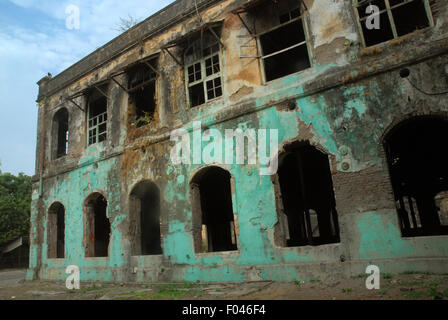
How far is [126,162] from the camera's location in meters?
9.52

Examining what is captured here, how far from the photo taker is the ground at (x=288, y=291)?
14.6ft

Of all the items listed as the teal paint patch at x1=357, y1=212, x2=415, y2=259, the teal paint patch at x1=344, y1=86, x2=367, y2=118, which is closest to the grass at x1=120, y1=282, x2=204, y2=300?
the teal paint patch at x1=357, y1=212, x2=415, y2=259

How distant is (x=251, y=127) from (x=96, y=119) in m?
6.86

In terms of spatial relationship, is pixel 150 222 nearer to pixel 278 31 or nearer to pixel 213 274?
pixel 213 274

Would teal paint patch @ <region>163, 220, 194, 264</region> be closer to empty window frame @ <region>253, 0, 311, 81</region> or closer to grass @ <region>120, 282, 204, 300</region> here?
grass @ <region>120, 282, 204, 300</region>

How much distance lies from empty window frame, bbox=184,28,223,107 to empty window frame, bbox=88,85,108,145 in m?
3.55

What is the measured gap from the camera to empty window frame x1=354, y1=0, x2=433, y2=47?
6295 millimetres

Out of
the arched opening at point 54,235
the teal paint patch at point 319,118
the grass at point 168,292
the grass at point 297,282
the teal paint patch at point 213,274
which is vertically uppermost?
the teal paint patch at point 319,118

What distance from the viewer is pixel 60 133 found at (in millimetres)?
13016

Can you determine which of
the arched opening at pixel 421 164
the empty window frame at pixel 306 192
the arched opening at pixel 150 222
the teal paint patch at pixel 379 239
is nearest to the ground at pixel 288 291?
the teal paint patch at pixel 379 239

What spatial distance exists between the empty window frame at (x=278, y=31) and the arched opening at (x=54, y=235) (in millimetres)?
9238

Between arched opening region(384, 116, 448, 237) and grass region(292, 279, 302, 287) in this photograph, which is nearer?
grass region(292, 279, 302, 287)

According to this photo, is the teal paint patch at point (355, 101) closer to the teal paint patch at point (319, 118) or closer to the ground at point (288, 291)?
the teal paint patch at point (319, 118)

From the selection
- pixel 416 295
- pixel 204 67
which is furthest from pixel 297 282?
pixel 204 67
